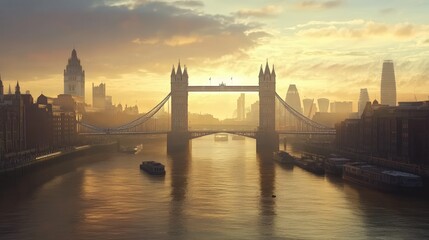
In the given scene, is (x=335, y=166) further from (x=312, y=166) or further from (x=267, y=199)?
(x=267, y=199)

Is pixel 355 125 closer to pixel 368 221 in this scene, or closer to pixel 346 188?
pixel 346 188

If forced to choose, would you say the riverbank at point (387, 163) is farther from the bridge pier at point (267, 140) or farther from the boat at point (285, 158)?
the bridge pier at point (267, 140)

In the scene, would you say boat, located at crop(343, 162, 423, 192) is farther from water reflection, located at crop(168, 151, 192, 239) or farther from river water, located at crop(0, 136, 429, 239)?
water reflection, located at crop(168, 151, 192, 239)

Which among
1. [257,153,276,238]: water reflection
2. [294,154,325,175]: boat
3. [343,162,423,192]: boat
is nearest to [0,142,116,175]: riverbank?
[257,153,276,238]: water reflection

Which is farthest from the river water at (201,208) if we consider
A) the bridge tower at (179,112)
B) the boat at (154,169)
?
the bridge tower at (179,112)

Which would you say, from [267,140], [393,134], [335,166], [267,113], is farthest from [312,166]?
[267,113]
